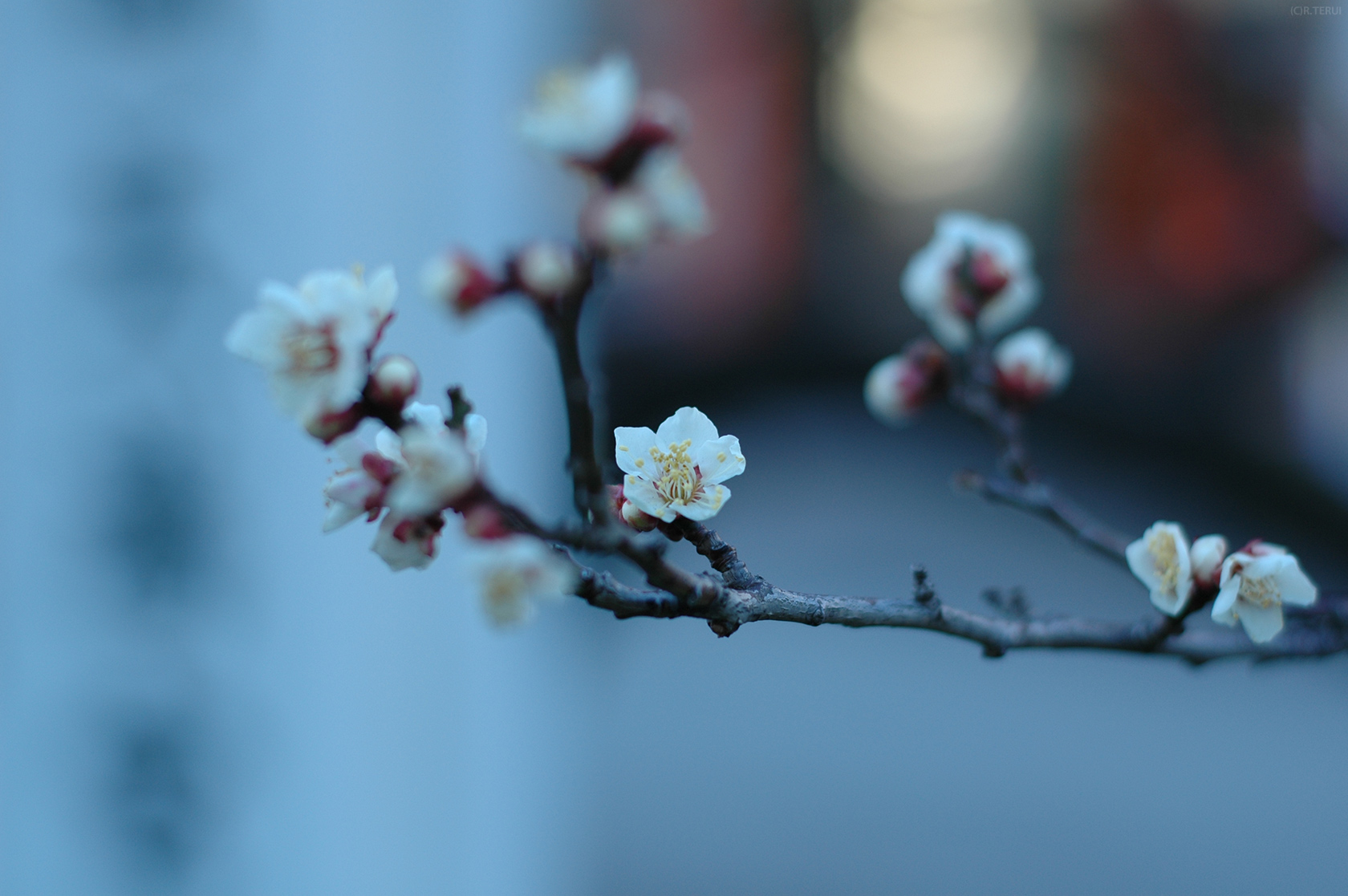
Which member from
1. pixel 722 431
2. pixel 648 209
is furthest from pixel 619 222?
pixel 722 431

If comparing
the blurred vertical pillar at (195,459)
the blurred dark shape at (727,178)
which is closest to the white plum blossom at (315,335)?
the blurred vertical pillar at (195,459)

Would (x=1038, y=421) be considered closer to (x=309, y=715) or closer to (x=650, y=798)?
(x=650, y=798)

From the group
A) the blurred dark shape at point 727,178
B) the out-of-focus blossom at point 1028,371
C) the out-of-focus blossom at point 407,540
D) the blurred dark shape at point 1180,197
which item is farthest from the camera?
the blurred dark shape at point 727,178

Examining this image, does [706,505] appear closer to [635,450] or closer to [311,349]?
[635,450]

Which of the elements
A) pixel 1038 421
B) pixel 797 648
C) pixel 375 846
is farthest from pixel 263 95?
pixel 1038 421

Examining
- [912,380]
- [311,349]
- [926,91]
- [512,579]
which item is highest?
[926,91]

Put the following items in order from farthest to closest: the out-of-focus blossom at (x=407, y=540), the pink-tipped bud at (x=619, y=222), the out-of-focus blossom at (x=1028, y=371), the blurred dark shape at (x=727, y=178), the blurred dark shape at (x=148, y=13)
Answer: the blurred dark shape at (x=727, y=178), the blurred dark shape at (x=148, y=13), the out-of-focus blossom at (x=1028, y=371), the out-of-focus blossom at (x=407, y=540), the pink-tipped bud at (x=619, y=222)

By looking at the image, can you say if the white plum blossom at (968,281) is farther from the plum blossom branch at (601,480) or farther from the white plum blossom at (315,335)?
the white plum blossom at (315,335)
